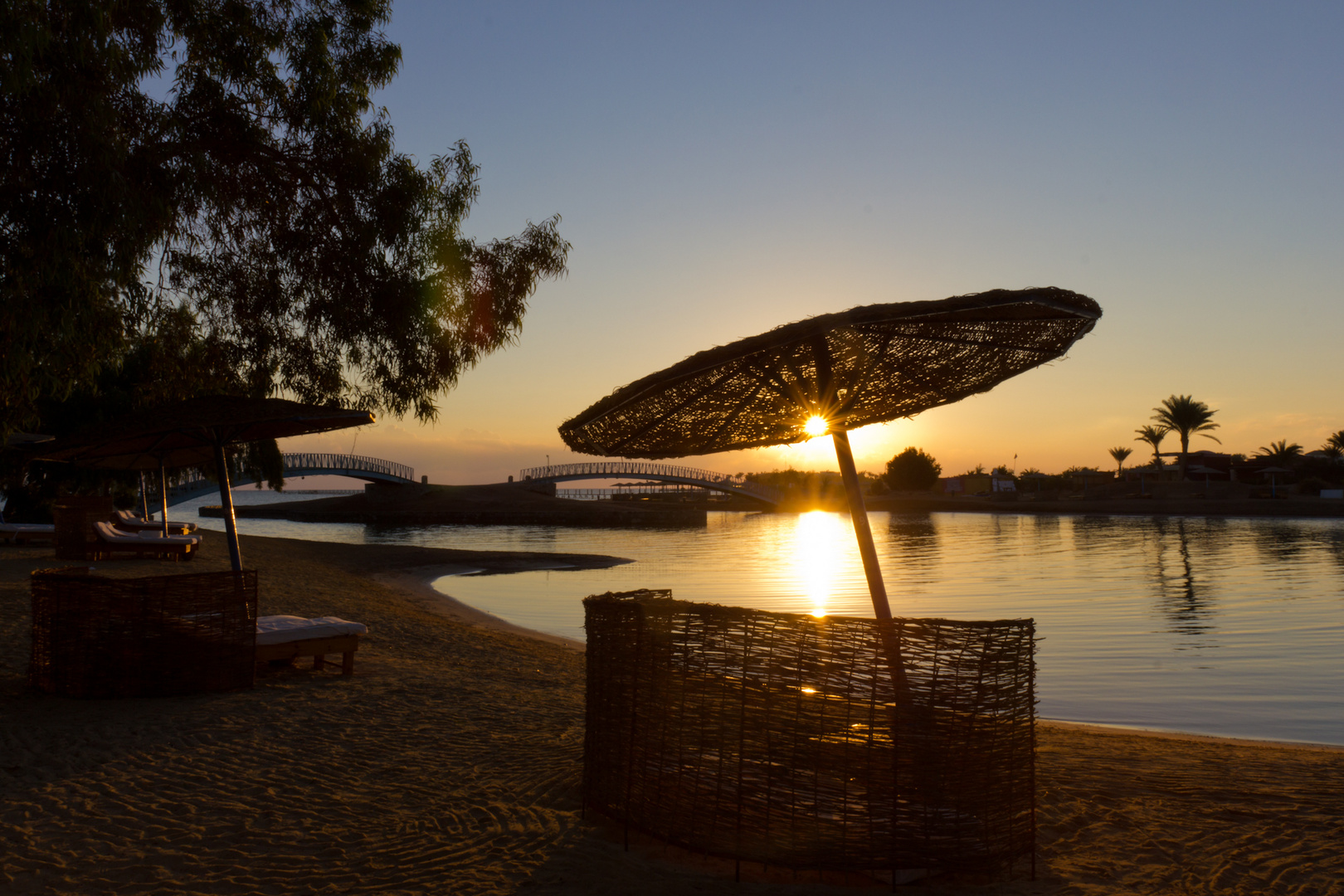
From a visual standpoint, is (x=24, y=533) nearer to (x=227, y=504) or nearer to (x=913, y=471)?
(x=227, y=504)

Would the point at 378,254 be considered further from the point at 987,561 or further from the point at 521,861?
the point at 987,561

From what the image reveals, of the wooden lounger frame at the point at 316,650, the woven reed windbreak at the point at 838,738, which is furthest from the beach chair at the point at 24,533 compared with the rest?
the woven reed windbreak at the point at 838,738

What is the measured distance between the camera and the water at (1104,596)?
844 centimetres

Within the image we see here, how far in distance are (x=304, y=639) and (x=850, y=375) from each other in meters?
4.85

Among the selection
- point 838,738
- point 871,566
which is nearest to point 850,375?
point 871,566

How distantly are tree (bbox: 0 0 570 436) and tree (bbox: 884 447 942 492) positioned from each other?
86.9 metres

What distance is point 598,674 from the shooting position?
3689 mm

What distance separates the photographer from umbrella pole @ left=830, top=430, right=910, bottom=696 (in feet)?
9.70

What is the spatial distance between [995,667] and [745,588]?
57.2 feet

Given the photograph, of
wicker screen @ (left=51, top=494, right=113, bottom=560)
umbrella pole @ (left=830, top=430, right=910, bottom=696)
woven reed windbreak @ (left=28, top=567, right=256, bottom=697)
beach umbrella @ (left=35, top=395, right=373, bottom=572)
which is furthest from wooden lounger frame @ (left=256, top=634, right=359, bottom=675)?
wicker screen @ (left=51, top=494, right=113, bottom=560)

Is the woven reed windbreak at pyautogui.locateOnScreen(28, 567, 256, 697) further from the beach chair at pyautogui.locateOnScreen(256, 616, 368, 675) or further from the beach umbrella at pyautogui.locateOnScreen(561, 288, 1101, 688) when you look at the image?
the beach umbrella at pyautogui.locateOnScreen(561, 288, 1101, 688)

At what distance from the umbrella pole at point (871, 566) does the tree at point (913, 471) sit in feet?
303

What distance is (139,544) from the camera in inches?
587

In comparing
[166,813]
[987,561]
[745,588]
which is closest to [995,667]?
[166,813]
